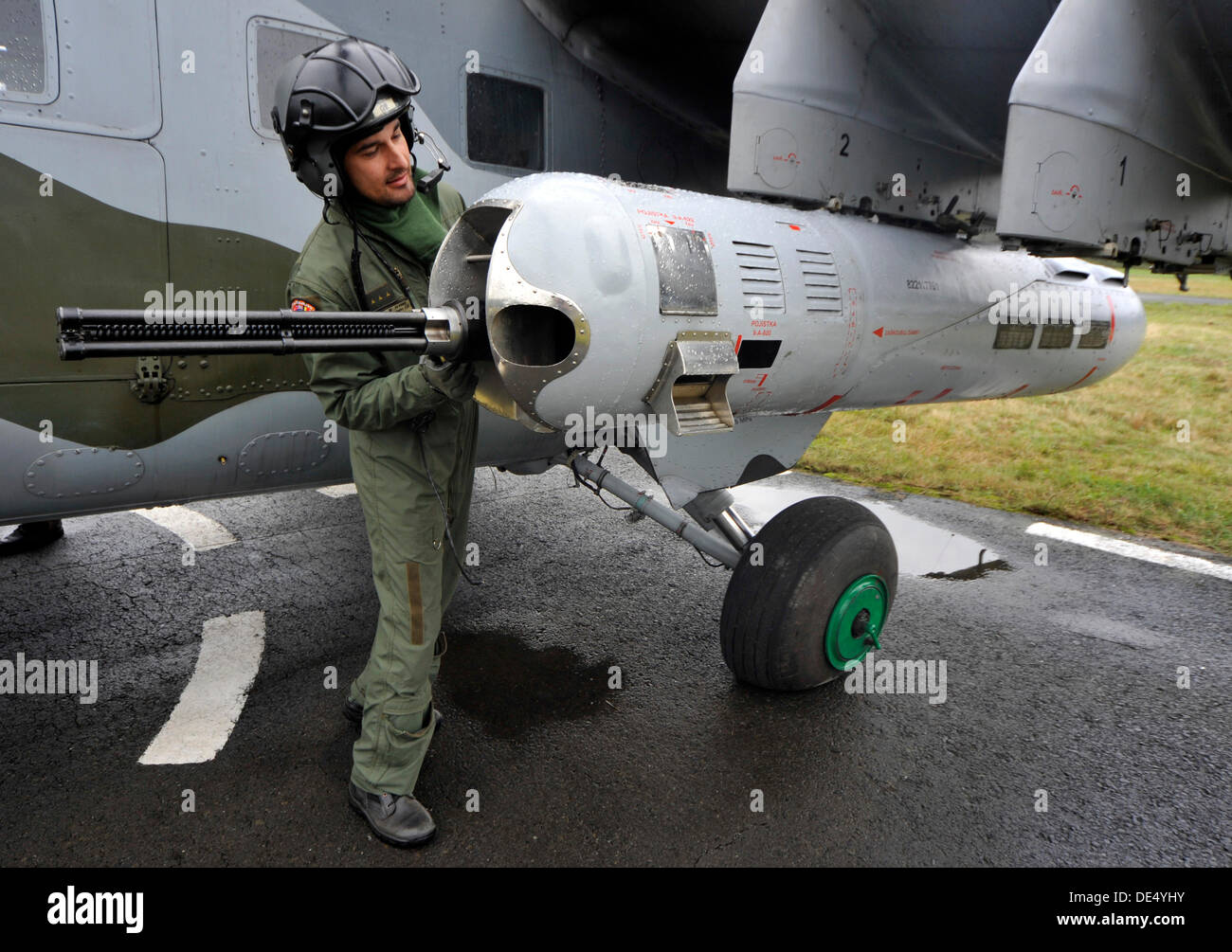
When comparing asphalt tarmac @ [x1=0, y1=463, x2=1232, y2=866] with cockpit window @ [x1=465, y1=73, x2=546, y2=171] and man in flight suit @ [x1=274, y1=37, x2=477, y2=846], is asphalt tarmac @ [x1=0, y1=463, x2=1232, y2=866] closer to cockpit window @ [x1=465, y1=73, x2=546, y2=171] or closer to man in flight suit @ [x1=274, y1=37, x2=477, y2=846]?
man in flight suit @ [x1=274, y1=37, x2=477, y2=846]

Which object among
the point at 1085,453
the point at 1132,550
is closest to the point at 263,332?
the point at 1132,550

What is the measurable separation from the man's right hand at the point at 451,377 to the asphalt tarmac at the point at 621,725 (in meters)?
1.32

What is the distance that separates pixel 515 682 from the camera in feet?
11.3

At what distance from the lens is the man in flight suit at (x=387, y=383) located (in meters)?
2.16

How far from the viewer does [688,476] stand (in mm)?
2930

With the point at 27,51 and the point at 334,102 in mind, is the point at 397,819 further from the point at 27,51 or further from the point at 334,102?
the point at 27,51

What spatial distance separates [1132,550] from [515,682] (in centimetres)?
401

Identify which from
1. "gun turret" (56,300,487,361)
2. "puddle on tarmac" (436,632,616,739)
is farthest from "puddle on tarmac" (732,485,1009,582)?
"gun turret" (56,300,487,361)
